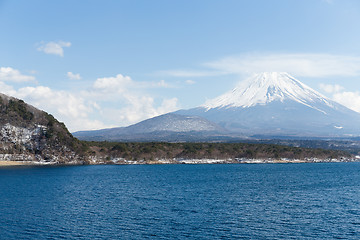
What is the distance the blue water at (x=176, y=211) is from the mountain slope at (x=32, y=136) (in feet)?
179

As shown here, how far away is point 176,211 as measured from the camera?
5359 cm

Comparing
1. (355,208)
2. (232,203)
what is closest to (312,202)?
(355,208)

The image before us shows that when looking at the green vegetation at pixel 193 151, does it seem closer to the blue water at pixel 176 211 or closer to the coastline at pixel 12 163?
the coastline at pixel 12 163

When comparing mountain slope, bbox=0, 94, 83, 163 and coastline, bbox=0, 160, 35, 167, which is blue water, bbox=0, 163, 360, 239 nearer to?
coastline, bbox=0, 160, 35, 167

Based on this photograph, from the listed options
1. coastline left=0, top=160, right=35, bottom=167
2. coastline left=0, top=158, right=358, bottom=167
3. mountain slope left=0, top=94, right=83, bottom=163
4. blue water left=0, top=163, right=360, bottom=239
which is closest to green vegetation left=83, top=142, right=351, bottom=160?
coastline left=0, top=158, right=358, bottom=167

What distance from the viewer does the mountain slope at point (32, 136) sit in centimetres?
13475

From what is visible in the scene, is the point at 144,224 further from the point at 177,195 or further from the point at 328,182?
the point at 328,182

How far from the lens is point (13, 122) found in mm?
138000

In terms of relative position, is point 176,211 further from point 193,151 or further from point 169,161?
point 193,151

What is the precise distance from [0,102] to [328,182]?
110 meters

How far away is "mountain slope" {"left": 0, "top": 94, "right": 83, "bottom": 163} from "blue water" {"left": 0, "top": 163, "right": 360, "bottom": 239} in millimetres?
54420

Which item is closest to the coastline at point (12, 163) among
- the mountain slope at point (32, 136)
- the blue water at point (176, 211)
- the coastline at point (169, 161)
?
the coastline at point (169, 161)

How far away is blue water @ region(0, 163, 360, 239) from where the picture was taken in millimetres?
42844

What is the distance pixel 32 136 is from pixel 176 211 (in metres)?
99.4
